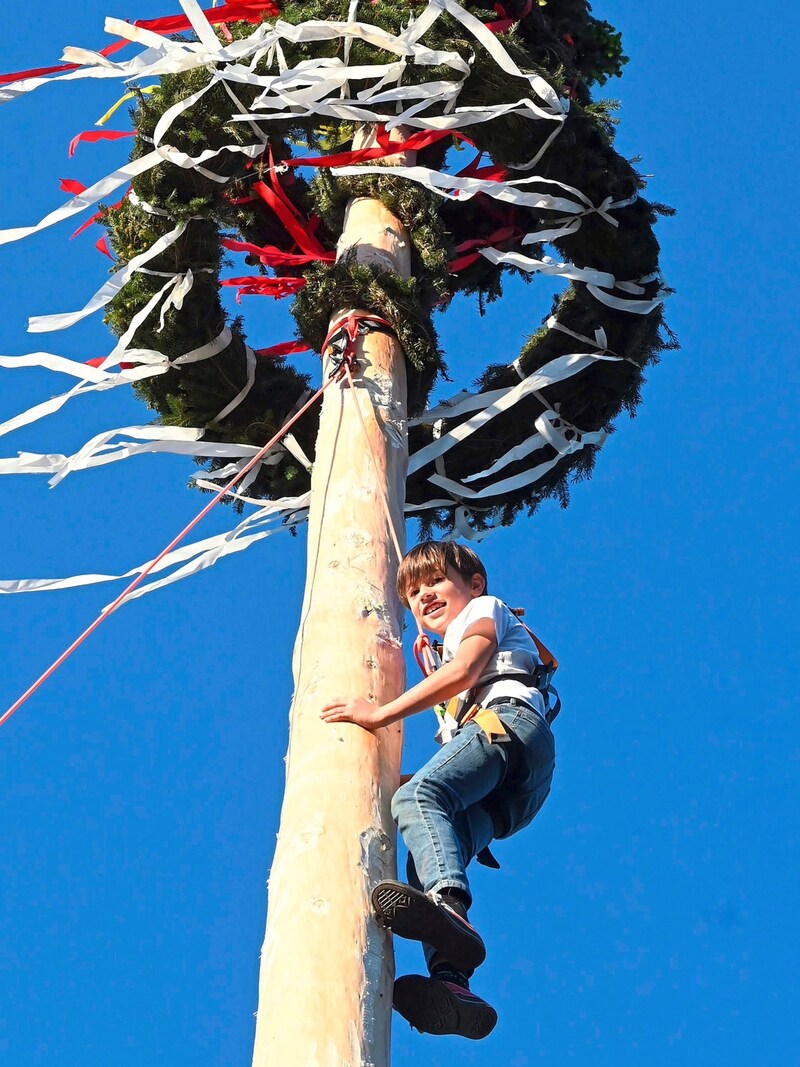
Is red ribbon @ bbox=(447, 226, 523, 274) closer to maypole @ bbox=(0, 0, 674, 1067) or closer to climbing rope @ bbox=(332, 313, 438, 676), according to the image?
maypole @ bbox=(0, 0, 674, 1067)

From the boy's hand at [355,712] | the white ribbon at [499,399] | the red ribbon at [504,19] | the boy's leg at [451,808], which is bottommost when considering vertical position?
the boy's leg at [451,808]

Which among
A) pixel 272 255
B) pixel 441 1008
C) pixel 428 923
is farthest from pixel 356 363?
pixel 441 1008

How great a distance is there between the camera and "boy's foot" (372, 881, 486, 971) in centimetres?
329

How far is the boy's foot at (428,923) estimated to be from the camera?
10.8 feet

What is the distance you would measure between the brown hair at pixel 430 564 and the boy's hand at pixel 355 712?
0.60 meters

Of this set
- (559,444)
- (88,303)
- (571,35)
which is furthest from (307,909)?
(571,35)

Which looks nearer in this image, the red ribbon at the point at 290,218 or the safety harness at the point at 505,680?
the safety harness at the point at 505,680

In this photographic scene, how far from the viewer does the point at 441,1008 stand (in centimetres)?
338

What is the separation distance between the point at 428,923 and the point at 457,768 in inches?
22.8

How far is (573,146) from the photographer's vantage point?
632 cm

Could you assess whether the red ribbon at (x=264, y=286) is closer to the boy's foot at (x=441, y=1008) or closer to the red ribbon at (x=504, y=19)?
the red ribbon at (x=504, y=19)

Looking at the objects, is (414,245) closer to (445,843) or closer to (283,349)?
(283,349)

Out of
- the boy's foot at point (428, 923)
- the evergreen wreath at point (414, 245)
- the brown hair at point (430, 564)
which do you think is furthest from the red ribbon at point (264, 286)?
the boy's foot at point (428, 923)

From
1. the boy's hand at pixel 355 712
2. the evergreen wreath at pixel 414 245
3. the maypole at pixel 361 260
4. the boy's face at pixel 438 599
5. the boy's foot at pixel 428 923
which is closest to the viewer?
the boy's foot at pixel 428 923
